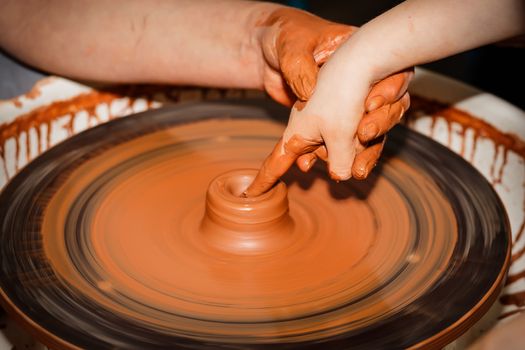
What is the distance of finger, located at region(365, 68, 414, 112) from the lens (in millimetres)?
1233

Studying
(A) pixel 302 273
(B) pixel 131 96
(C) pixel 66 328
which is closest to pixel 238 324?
(A) pixel 302 273

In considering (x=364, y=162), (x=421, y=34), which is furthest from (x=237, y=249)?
(x=421, y=34)

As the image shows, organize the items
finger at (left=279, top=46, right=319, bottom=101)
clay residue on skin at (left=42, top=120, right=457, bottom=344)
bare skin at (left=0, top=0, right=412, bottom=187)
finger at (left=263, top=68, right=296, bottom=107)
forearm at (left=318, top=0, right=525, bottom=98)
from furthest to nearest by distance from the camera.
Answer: bare skin at (left=0, top=0, right=412, bottom=187) → finger at (left=263, top=68, right=296, bottom=107) → finger at (left=279, top=46, right=319, bottom=101) → clay residue on skin at (left=42, top=120, right=457, bottom=344) → forearm at (left=318, top=0, right=525, bottom=98)

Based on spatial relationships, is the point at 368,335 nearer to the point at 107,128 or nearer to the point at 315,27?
the point at 315,27

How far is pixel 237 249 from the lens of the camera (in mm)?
1353

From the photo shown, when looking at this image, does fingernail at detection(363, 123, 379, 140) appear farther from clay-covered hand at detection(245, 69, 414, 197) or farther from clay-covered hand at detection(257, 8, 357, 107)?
clay-covered hand at detection(257, 8, 357, 107)

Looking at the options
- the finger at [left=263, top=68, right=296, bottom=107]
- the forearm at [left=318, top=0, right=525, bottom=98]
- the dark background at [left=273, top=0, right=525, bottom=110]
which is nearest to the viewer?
the forearm at [left=318, top=0, right=525, bottom=98]

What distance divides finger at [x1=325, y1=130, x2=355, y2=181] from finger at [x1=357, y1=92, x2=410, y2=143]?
0.03 m

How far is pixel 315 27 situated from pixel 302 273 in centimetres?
59

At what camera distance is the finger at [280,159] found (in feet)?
4.33

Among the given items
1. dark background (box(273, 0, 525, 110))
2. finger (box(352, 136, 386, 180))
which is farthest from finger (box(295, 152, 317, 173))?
dark background (box(273, 0, 525, 110))

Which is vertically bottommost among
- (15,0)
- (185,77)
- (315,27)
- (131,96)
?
(131,96)

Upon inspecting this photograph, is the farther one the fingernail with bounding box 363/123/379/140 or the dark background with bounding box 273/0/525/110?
the dark background with bounding box 273/0/525/110

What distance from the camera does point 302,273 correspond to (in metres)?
1.29
